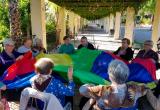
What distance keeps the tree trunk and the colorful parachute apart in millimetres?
3133

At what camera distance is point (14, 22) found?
28.7ft

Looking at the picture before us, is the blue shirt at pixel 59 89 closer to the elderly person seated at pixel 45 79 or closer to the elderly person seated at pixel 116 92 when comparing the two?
the elderly person seated at pixel 45 79

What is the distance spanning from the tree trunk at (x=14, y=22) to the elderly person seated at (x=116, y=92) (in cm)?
530

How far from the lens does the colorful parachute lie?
4980 mm

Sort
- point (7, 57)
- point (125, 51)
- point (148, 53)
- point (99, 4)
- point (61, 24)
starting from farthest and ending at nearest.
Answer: point (61, 24) → point (99, 4) → point (125, 51) → point (148, 53) → point (7, 57)

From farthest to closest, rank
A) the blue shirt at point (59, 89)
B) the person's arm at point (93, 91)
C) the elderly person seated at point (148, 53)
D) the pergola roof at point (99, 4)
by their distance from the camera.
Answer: the pergola roof at point (99, 4), the elderly person seated at point (148, 53), the blue shirt at point (59, 89), the person's arm at point (93, 91)

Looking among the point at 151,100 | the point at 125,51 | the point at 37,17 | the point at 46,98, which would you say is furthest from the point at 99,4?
the point at 46,98

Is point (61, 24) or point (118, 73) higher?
point (118, 73)

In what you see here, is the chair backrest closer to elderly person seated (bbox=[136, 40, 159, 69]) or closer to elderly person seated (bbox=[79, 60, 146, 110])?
elderly person seated (bbox=[79, 60, 146, 110])

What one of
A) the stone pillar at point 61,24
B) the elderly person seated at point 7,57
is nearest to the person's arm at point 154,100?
the elderly person seated at point 7,57

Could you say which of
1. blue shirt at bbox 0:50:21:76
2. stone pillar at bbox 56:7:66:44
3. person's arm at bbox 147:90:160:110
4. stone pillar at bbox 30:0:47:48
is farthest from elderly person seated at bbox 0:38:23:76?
stone pillar at bbox 56:7:66:44

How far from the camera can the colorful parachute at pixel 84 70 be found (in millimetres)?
4980

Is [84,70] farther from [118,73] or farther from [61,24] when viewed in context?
[61,24]

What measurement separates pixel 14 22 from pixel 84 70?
381 cm
